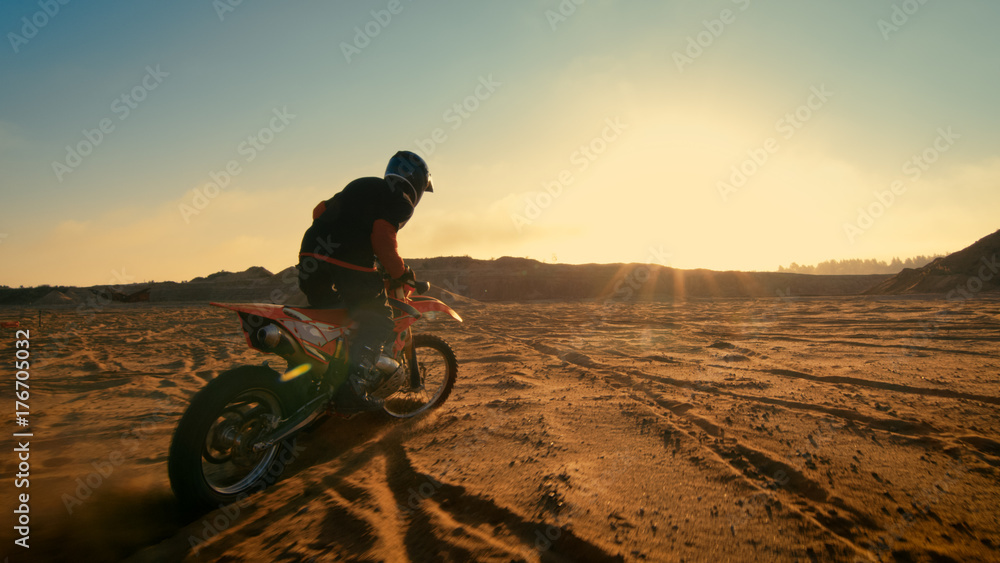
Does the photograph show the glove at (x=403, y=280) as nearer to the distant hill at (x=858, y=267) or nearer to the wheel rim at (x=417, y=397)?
the wheel rim at (x=417, y=397)

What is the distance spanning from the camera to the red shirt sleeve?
327 cm

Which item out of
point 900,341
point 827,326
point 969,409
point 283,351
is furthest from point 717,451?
point 827,326

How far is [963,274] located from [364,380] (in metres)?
24.9

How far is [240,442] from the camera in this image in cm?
244

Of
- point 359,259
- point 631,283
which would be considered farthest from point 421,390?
point 631,283

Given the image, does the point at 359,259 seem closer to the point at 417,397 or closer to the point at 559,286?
the point at 417,397

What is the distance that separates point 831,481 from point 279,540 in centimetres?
257

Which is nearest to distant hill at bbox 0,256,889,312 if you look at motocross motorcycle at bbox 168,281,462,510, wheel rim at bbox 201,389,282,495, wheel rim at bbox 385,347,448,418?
wheel rim at bbox 385,347,448,418

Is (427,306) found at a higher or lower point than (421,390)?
higher

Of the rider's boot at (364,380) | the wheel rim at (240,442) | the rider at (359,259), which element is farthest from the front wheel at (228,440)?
the rider at (359,259)

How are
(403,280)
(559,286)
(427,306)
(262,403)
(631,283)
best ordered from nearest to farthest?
(262,403) < (403,280) < (427,306) < (559,286) < (631,283)

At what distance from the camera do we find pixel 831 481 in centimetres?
220

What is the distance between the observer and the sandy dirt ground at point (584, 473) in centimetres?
179

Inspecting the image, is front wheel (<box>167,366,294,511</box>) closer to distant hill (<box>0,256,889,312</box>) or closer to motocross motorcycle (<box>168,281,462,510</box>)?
motocross motorcycle (<box>168,281,462,510</box>)
